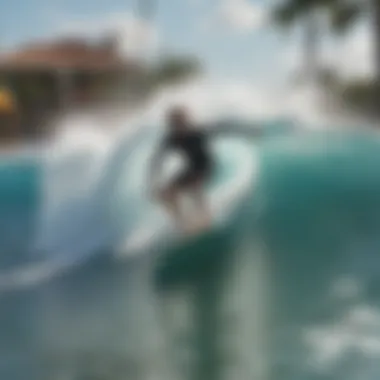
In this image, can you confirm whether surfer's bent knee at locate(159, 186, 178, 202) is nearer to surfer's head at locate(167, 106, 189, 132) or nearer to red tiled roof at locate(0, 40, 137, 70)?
surfer's head at locate(167, 106, 189, 132)

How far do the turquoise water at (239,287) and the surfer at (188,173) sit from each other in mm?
44

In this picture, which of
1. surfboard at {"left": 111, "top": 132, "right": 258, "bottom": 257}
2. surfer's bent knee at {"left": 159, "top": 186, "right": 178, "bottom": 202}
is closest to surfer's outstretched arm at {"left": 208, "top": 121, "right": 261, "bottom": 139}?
surfboard at {"left": 111, "top": 132, "right": 258, "bottom": 257}

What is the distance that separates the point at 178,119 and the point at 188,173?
0.09 meters

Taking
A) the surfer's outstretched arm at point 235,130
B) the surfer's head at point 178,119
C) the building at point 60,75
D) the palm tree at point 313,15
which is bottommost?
the surfer's outstretched arm at point 235,130

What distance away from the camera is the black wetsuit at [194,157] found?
133 cm

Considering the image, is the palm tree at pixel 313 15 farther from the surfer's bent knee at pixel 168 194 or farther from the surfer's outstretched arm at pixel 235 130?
the surfer's bent knee at pixel 168 194

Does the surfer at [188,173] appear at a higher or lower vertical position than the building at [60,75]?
lower

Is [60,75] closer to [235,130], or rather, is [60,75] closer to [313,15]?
[235,130]

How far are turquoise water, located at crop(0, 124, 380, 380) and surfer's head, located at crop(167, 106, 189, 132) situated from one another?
0.10 meters

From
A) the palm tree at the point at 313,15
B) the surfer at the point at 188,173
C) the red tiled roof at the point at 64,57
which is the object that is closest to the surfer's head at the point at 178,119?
the surfer at the point at 188,173

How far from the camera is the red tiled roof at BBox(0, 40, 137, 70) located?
1.32 metres

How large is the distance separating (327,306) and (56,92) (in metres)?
0.56

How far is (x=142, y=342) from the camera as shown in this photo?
1325 mm

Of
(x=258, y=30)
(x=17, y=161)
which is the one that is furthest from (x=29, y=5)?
(x=258, y=30)
